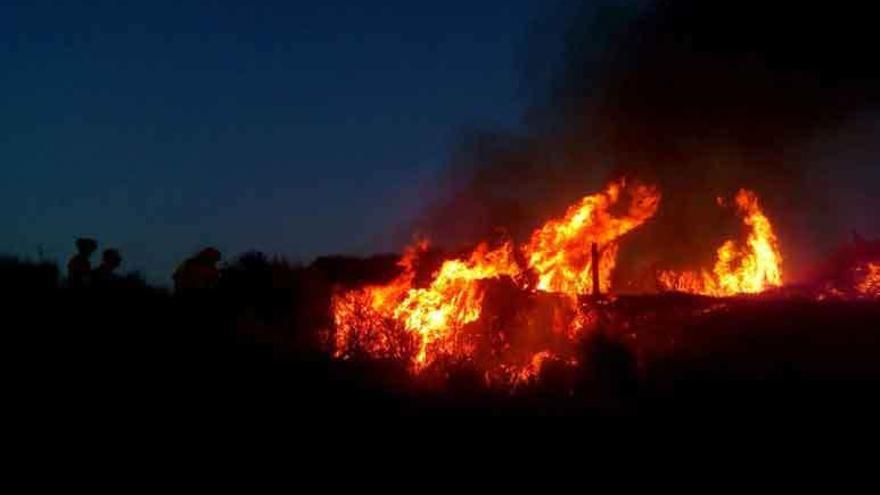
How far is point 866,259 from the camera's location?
2188 centimetres

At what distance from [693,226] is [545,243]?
1054cm

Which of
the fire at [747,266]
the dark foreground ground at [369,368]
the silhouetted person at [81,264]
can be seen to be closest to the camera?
the dark foreground ground at [369,368]

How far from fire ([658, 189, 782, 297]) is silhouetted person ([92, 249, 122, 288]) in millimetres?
13616

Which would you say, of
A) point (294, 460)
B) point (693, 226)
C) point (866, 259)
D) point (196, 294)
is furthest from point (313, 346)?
point (693, 226)

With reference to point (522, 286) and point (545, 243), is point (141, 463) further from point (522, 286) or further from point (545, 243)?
point (545, 243)

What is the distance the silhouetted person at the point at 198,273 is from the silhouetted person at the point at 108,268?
1.43 meters

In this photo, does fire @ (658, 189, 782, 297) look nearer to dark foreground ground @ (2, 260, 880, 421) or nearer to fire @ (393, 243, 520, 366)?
fire @ (393, 243, 520, 366)

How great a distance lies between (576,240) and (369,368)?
10467 mm

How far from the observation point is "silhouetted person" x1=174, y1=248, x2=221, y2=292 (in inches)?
870

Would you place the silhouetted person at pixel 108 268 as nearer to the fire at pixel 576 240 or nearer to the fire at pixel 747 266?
the fire at pixel 576 240

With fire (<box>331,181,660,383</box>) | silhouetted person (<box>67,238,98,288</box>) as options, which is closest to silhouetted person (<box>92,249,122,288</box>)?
silhouetted person (<box>67,238,98,288</box>)

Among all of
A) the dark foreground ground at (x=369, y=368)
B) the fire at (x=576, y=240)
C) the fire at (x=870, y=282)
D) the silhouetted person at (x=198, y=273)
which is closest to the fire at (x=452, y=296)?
the fire at (x=576, y=240)

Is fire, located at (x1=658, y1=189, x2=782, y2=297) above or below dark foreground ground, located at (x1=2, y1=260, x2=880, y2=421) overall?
above

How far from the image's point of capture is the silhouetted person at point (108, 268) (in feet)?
69.0
